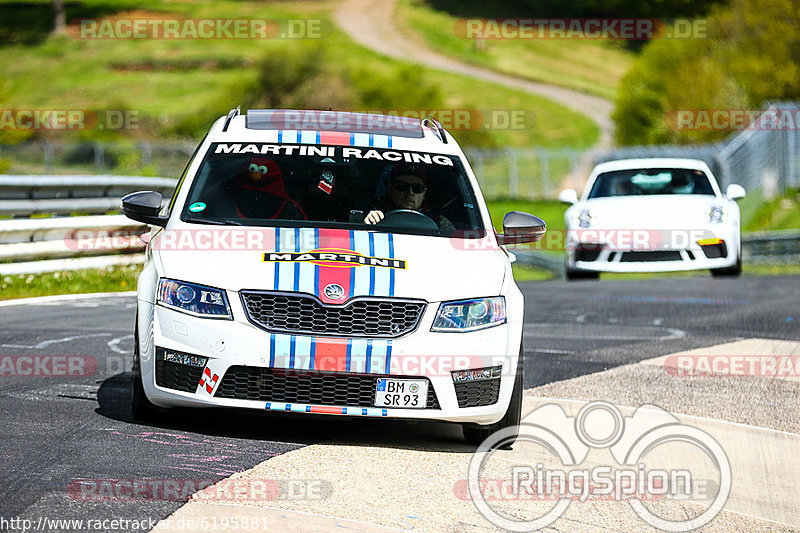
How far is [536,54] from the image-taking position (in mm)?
103438

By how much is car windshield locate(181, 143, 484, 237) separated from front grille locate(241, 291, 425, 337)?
97 centimetres

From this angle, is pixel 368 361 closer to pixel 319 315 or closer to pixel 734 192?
pixel 319 315

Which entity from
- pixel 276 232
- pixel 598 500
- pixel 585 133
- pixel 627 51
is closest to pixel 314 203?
pixel 276 232

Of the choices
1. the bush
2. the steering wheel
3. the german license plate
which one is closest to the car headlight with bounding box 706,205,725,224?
the steering wheel

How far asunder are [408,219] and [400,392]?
1.32 meters

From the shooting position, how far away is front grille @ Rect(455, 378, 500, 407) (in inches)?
257

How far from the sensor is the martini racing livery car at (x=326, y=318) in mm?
6309

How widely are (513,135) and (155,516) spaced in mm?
77502

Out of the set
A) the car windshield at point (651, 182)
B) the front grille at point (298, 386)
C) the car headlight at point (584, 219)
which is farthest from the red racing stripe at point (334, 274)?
the car windshield at point (651, 182)

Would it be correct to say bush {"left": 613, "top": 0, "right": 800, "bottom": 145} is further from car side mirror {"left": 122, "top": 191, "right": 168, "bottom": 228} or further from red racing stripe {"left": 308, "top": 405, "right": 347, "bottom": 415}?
red racing stripe {"left": 308, "top": 405, "right": 347, "bottom": 415}

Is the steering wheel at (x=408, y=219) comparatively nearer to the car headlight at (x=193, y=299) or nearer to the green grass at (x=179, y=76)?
the car headlight at (x=193, y=299)

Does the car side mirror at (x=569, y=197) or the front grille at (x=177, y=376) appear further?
the car side mirror at (x=569, y=197)

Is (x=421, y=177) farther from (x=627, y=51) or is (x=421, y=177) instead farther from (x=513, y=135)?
(x=627, y=51)

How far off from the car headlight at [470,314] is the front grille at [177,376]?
1.23 meters
